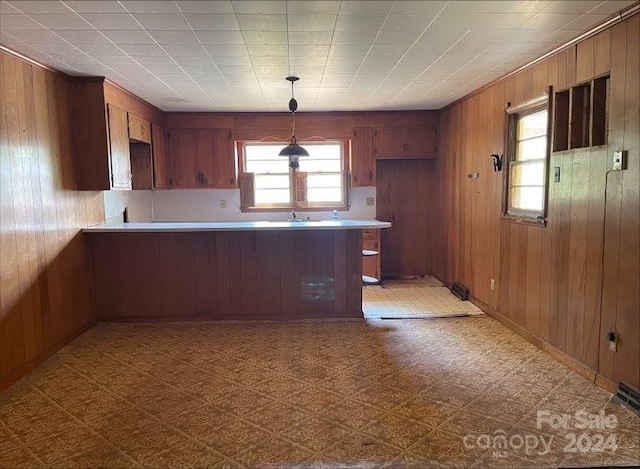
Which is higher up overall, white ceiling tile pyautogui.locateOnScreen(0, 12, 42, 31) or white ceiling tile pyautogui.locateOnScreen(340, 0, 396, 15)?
white ceiling tile pyautogui.locateOnScreen(340, 0, 396, 15)

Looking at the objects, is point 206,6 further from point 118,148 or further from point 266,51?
point 118,148

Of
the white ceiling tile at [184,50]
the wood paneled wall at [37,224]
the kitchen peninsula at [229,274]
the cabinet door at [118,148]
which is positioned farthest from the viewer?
the kitchen peninsula at [229,274]

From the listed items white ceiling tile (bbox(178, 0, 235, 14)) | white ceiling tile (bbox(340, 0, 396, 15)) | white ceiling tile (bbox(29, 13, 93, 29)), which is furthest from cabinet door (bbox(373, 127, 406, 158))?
white ceiling tile (bbox(29, 13, 93, 29))

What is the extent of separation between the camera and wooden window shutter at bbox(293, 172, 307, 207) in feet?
20.9

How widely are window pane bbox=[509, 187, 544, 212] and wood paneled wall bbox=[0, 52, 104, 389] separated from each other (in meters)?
4.20

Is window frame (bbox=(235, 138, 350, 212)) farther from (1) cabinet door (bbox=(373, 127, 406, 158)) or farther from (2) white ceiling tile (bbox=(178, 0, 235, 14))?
(2) white ceiling tile (bbox=(178, 0, 235, 14))

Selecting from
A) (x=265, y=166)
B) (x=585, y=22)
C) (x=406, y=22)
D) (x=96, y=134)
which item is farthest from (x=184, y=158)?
(x=585, y=22)

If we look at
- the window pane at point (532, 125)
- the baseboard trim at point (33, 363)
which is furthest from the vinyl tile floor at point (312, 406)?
the window pane at point (532, 125)

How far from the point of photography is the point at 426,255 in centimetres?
656

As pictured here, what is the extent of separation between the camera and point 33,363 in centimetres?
335

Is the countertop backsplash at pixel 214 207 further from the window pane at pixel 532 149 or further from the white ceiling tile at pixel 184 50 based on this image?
the white ceiling tile at pixel 184 50

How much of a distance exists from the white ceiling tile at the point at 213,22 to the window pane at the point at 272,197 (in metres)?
3.60

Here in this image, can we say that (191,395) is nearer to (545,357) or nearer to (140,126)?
(545,357)

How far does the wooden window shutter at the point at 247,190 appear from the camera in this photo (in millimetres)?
6297
